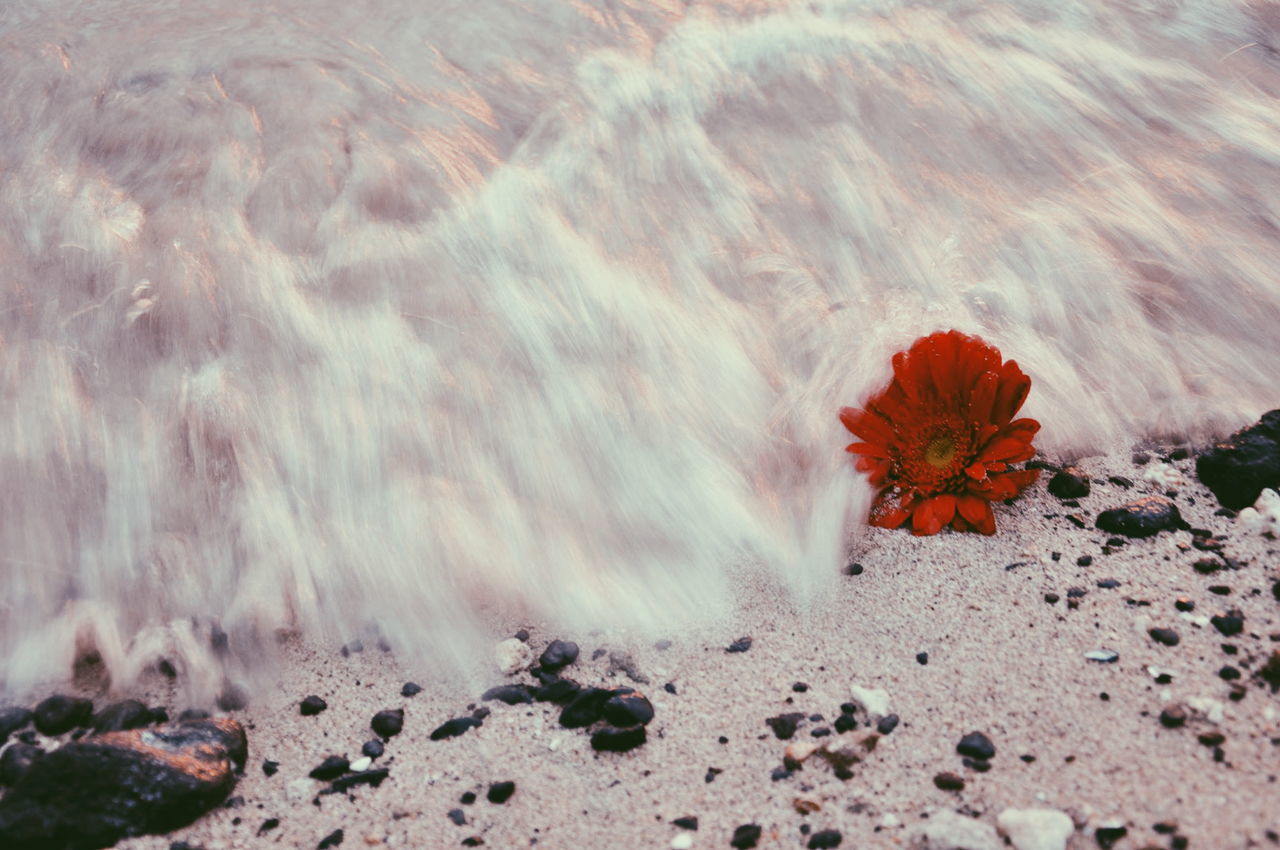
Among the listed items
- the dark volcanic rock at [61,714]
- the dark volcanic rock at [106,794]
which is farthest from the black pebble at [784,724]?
the dark volcanic rock at [61,714]

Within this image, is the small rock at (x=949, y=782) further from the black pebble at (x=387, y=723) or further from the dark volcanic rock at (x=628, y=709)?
the black pebble at (x=387, y=723)

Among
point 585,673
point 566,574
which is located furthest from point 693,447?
point 585,673

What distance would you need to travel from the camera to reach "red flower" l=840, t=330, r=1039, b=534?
170 centimetres

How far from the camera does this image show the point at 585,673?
5.09 feet

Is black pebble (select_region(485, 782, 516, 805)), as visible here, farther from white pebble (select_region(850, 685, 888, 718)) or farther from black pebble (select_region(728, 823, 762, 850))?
white pebble (select_region(850, 685, 888, 718))

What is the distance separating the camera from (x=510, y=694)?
4.99 ft

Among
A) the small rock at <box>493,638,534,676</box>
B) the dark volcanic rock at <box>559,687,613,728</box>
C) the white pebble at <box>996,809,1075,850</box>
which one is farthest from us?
the small rock at <box>493,638,534,676</box>

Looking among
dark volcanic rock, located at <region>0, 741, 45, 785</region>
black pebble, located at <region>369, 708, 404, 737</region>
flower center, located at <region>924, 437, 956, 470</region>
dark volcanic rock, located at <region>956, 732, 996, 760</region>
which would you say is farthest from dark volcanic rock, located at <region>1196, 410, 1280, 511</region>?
dark volcanic rock, located at <region>0, 741, 45, 785</region>

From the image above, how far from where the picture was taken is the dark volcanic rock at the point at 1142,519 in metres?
1.61

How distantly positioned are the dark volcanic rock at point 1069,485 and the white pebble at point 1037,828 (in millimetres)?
703

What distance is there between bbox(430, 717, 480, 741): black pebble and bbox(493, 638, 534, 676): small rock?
0.36 feet

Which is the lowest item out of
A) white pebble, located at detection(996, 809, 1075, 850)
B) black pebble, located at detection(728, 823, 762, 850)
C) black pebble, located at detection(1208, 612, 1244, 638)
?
black pebble, located at detection(728, 823, 762, 850)

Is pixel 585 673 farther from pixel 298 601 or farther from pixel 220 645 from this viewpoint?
pixel 220 645

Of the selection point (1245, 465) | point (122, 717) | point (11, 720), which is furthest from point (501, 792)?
point (1245, 465)
